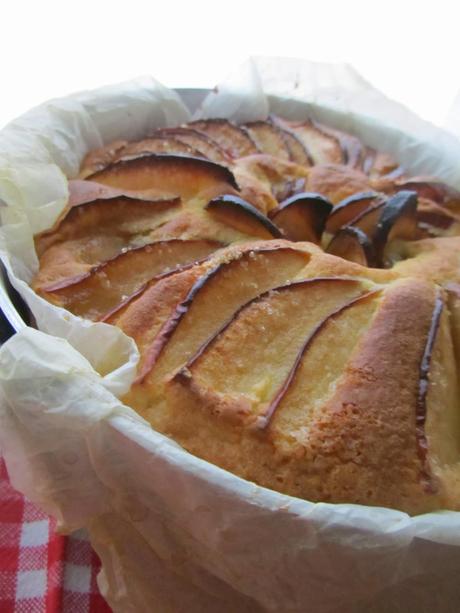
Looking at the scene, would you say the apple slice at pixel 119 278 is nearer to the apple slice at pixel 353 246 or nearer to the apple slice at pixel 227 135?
the apple slice at pixel 353 246

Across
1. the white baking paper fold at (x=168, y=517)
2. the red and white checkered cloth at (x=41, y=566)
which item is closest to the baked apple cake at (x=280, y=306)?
the white baking paper fold at (x=168, y=517)

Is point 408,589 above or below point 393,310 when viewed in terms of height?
below

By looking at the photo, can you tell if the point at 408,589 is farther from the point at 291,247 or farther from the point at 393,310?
the point at 291,247

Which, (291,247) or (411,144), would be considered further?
(411,144)

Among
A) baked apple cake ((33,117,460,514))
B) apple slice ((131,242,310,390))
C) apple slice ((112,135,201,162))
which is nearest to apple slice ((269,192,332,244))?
baked apple cake ((33,117,460,514))

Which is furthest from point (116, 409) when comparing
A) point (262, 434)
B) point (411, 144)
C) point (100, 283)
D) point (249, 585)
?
point (411, 144)

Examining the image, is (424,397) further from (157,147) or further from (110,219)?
(157,147)
